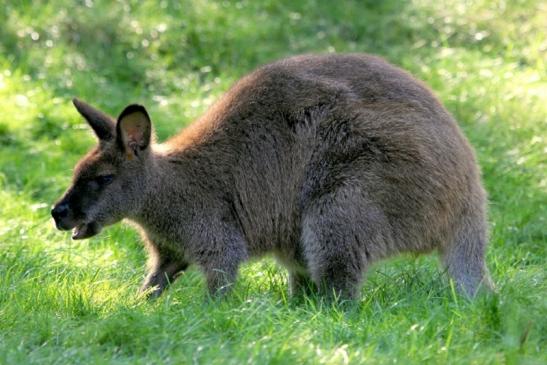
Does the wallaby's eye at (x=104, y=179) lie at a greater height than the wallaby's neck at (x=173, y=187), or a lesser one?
greater

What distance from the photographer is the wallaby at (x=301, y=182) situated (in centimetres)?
625

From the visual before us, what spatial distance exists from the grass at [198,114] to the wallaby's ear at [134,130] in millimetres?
876

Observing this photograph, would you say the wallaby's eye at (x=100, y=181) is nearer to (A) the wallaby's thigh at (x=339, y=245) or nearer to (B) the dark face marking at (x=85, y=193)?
(B) the dark face marking at (x=85, y=193)

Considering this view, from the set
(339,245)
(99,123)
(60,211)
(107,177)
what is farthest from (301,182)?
(60,211)

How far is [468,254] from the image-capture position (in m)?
6.36

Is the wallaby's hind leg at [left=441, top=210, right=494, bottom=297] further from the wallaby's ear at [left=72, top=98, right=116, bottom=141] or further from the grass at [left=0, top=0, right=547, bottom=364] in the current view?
the wallaby's ear at [left=72, top=98, right=116, bottom=141]

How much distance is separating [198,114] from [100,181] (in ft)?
12.0

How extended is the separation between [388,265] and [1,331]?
2.92 m

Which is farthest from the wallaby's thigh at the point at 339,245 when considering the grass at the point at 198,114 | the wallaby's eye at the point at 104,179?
the wallaby's eye at the point at 104,179

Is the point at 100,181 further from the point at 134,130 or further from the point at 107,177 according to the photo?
the point at 134,130

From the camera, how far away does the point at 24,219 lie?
7.94 meters

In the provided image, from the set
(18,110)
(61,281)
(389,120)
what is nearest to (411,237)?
(389,120)

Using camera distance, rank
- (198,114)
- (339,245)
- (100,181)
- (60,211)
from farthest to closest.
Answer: (198,114), (100,181), (60,211), (339,245)

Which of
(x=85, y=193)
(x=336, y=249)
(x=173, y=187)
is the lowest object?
(x=336, y=249)
